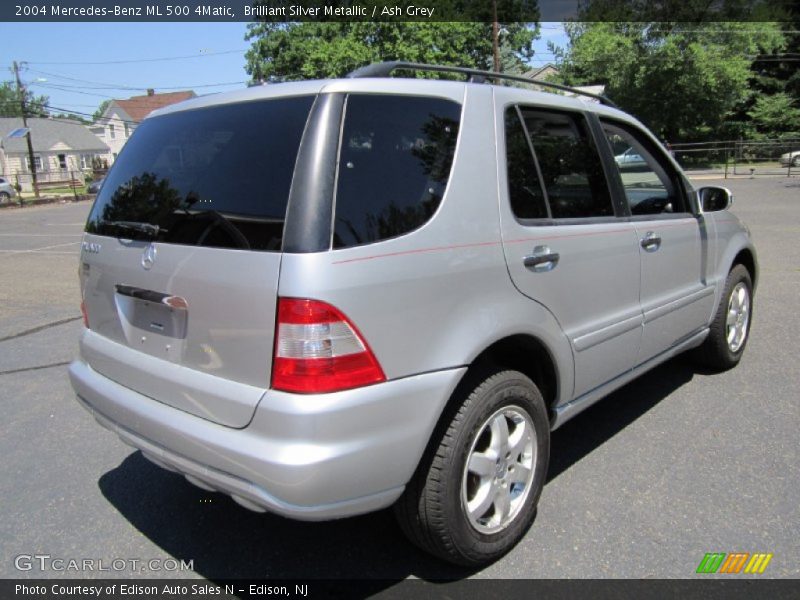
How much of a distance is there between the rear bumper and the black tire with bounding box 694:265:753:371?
9.52 ft

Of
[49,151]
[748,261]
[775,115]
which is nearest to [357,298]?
[748,261]

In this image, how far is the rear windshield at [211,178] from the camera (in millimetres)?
2148

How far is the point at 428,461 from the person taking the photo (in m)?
2.32

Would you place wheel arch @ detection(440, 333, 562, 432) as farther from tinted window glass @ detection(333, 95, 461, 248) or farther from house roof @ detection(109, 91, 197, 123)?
house roof @ detection(109, 91, 197, 123)

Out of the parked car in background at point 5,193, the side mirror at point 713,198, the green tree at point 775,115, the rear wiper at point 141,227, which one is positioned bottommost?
the parked car in background at point 5,193

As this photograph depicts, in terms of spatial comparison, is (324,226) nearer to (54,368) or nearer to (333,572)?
(333,572)

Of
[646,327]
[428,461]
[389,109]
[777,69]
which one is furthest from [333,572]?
[777,69]

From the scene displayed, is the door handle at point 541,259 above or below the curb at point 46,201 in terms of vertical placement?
above

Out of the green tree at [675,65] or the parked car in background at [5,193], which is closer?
the parked car in background at [5,193]

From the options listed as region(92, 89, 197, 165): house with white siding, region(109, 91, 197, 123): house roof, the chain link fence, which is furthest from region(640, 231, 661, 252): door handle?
region(109, 91, 197, 123): house roof

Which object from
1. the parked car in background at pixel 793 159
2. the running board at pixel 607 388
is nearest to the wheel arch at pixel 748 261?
the running board at pixel 607 388

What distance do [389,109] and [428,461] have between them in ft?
4.27

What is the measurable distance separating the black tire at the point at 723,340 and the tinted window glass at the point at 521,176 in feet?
7.51

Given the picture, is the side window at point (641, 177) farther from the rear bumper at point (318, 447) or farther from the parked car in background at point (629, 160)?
the rear bumper at point (318, 447)
